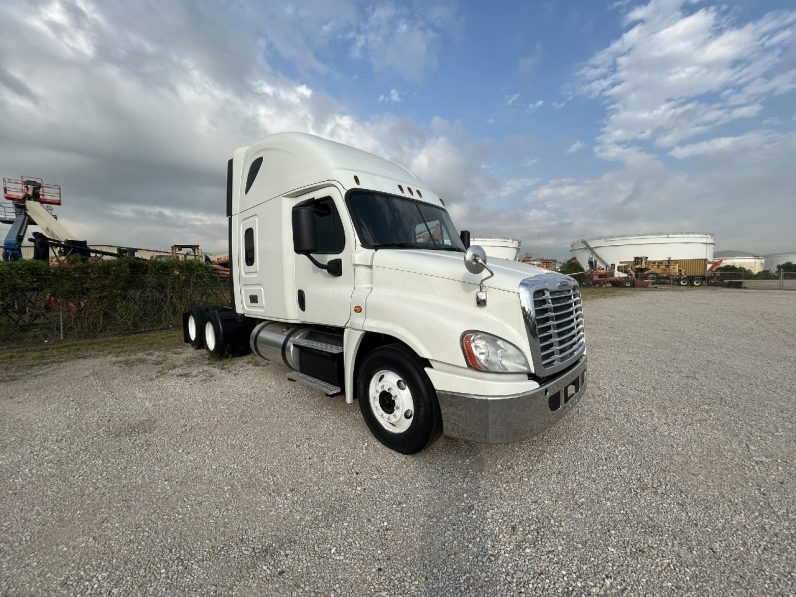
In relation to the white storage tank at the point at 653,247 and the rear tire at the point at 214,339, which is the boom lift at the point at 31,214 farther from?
the white storage tank at the point at 653,247

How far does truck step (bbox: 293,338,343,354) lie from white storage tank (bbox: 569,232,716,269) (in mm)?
72802

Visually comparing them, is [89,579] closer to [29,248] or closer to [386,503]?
[386,503]

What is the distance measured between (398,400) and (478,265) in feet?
4.74

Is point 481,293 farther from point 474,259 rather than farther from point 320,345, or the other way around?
point 320,345

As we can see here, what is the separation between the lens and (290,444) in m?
3.61

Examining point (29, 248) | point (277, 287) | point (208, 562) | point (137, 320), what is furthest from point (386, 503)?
point (29, 248)

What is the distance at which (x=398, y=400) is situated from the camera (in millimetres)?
3330

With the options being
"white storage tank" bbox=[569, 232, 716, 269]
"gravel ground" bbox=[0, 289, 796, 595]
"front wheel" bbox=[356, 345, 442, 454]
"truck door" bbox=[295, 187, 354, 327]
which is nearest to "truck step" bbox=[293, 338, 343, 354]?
"truck door" bbox=[295, 187, 354, 327]

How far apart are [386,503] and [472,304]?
1.68 meters

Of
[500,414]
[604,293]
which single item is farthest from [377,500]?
[604,293]

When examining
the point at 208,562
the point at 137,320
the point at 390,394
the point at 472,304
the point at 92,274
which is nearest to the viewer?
the point at 208,562

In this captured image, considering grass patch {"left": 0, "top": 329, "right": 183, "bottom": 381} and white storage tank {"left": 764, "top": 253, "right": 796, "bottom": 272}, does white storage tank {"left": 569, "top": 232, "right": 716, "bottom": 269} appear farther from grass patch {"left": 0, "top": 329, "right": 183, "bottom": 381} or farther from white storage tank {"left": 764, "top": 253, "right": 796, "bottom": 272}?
grass patch {"left": 0, "top": 329, "right": 183, "bottom": 381}

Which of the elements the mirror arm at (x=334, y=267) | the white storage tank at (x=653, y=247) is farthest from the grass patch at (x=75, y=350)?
the white storage tank at (x=653, y=247)

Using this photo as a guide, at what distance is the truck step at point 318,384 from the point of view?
12.9 ft
